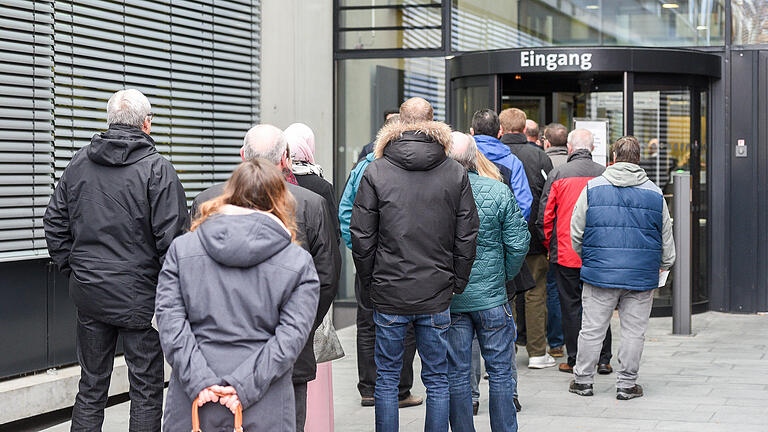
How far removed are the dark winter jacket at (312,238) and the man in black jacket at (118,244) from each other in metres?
0.64

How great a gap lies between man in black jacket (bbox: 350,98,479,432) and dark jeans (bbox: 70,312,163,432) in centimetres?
114

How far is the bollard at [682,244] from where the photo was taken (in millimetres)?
10195

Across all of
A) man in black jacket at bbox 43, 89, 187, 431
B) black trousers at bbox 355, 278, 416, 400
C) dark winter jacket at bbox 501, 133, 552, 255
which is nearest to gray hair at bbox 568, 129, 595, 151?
dark winter jacket at bbox 501, 133, 552, 255

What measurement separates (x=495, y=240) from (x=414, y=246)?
75cm

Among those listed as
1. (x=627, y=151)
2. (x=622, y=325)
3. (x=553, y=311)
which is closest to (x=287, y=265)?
(x=627, y=151)

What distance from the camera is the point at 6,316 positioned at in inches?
266

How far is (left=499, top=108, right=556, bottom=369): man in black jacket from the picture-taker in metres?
8.52

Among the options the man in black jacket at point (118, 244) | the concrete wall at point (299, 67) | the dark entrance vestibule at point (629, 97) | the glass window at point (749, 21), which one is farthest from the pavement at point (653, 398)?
the glass window at point (749, 21)

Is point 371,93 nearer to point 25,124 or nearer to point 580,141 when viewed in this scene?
point 580,141

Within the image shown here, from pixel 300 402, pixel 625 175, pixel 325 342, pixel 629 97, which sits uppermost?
pixel 629 97

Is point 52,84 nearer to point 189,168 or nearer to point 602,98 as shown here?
point 189,168

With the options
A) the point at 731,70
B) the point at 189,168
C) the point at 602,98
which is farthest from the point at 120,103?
the point at 731,70

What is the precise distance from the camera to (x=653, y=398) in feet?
24.7

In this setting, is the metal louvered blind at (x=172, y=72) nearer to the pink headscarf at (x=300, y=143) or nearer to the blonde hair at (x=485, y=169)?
the pink headscarf at (x=300, y=143)
